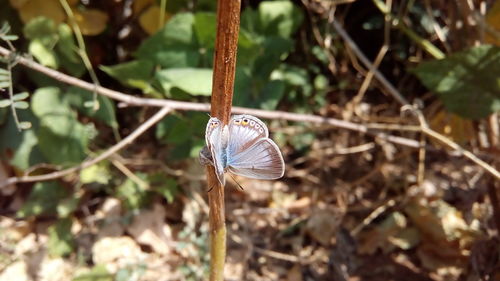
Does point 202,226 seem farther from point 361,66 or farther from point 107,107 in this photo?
point 361,66

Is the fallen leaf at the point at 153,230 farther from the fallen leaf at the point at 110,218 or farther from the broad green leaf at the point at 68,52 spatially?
the broad green leaf at the point at 68,52

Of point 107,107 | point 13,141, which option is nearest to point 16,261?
point 13,141

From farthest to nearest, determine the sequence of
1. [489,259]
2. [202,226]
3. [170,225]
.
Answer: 1. [170,225]
2. [202,226]
3. [489,259]

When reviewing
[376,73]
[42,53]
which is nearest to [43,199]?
[42,53]

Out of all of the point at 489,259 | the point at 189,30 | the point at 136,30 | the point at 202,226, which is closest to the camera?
the point at 489,259

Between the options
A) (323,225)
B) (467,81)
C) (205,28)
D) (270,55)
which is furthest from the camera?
(323,225)

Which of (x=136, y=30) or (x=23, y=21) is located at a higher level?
(x=23, y=21)

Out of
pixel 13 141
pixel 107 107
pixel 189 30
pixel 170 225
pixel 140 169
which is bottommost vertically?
pixel 170 225

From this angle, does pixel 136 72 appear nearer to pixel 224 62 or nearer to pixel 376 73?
pixel 376 73
